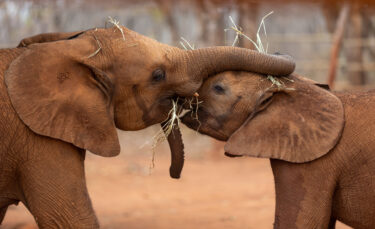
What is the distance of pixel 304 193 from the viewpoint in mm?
5684

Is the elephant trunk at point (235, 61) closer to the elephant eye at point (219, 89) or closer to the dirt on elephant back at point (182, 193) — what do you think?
the elephant eye at point (219, 89)

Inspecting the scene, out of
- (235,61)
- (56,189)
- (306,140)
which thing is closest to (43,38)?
(56,189)

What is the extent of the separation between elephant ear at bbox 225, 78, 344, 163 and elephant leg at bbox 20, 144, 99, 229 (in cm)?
129

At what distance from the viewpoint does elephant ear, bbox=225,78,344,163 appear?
5770 mm

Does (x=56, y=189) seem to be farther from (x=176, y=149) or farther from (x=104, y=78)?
(x=176, y=149)

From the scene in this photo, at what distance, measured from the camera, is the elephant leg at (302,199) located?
223 inches

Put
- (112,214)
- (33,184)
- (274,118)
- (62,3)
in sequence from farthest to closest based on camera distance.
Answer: (62,3) → (112,214) → (274,118) → (33,184)

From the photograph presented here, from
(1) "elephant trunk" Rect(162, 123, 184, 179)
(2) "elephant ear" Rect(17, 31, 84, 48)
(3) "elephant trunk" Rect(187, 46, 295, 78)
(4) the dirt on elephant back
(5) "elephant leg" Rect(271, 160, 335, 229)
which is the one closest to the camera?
(5) "elephant leg" Rect(271, 160, 335, 229)

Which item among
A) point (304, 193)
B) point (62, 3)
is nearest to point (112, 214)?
point (304, 193)

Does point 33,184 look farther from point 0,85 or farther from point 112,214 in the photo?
point 112,214

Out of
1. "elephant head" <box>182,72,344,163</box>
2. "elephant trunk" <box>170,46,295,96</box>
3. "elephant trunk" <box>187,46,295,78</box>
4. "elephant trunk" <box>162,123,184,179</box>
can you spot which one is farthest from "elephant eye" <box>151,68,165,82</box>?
"elephant trunk" <box>162,123,184,179</box>

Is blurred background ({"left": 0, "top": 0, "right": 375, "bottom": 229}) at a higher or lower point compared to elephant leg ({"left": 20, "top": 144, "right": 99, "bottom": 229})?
lower

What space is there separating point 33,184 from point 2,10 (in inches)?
448

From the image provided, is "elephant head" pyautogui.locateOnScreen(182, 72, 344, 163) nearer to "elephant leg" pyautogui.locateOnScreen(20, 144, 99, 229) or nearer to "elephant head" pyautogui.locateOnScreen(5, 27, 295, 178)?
"elephant head" pyautogui.locateOnScreen(5, 27, 295, 178)
